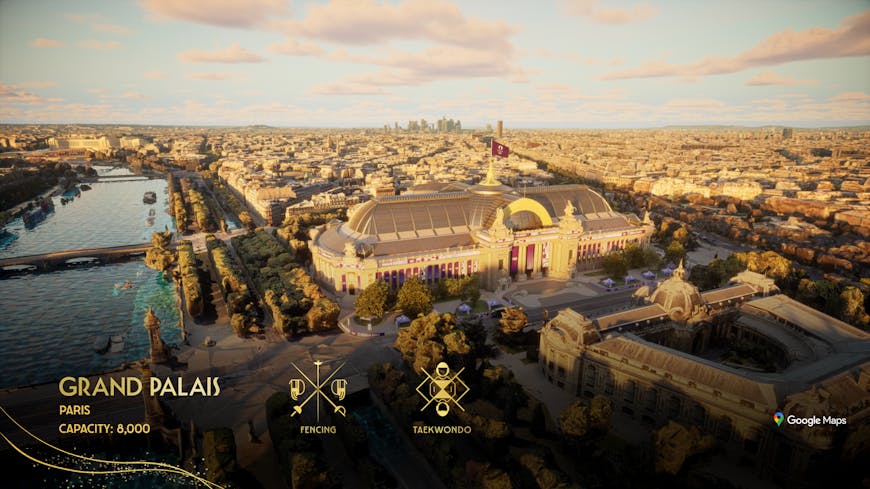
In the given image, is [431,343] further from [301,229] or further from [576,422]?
[301,229]

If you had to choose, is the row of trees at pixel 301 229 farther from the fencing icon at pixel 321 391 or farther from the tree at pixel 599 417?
the tree at pixel 599 417

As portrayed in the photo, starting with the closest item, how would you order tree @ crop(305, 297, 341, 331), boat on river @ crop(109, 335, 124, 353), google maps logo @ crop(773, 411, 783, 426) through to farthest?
google maps logo @ crop(773, 411, 783, 426) < boat on river @ crop(109, 335, 124, 353) < tree @ crop(305, 297, 341, 331)

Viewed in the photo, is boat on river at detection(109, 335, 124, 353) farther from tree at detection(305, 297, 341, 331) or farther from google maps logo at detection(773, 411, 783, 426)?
google maps logo at detection(773, 411, 783, 426)

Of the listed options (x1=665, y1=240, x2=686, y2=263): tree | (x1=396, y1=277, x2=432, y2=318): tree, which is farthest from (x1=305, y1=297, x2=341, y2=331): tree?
(x1=665, y1=240, x2=686, y2=263): tree

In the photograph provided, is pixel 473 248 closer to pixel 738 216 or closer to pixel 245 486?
pixel 245 486

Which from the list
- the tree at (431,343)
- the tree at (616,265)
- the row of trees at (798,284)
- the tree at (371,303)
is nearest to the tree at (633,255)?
the tree at (616,265)

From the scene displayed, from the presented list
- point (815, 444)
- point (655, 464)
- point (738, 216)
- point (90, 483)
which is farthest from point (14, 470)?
point (738, 216)
